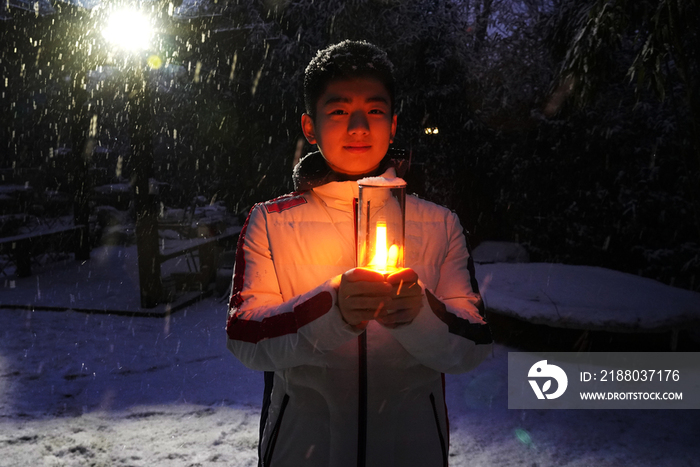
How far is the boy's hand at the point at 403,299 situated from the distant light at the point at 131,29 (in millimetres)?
7121

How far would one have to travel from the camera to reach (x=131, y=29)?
7.03m

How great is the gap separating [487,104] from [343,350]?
10.2 m

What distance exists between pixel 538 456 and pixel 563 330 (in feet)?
7.69

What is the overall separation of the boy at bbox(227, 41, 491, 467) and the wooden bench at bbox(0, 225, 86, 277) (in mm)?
9483

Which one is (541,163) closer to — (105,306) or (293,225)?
(105,306)

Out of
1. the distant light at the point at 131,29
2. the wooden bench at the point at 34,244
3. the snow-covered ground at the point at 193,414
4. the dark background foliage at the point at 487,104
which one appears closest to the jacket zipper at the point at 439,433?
the snow-covered ground at the point at 193,414

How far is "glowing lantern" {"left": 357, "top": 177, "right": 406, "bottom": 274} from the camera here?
1.26m

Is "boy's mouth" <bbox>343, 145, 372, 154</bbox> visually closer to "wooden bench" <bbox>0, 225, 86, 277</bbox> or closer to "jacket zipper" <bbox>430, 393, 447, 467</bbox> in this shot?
"jacket zipper" <bbox>430, 393, 447, 467</bbox>

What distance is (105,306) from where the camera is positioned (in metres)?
7.71

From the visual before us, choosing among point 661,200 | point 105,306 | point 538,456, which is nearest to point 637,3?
point 661,200

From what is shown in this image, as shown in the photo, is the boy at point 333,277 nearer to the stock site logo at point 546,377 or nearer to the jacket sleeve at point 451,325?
the jacket sleeve at point 451,325

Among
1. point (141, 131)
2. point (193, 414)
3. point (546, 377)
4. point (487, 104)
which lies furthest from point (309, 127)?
point (487, 104)

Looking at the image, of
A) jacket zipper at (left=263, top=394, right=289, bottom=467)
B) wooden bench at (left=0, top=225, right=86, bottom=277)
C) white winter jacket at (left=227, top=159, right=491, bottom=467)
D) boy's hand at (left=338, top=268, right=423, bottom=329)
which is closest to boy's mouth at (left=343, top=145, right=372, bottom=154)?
white winter jacket at (left=227, top=159, right=491, bottom=467)

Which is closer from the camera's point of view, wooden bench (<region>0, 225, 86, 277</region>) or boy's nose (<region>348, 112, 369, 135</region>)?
boy's nose (<region>348, 112, 369, 135</region>)
